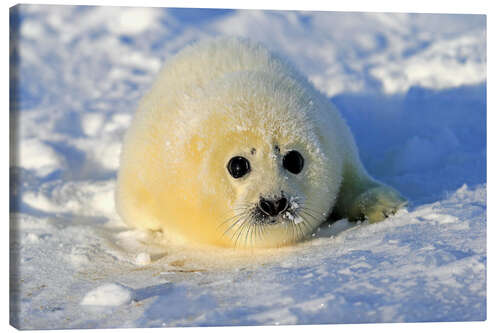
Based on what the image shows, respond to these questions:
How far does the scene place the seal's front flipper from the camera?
338 centimetres

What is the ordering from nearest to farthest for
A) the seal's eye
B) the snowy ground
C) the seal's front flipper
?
the snowy ground < the seal's eye < the seal's front flipper

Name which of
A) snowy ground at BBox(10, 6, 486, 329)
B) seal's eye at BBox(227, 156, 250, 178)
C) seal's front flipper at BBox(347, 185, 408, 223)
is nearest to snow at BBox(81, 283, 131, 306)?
snowy ground at BBox(10, 6, 486, 329)

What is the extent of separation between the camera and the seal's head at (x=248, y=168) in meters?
2.89

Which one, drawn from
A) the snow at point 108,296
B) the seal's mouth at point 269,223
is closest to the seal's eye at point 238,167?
the seal's mouth at point 269,223

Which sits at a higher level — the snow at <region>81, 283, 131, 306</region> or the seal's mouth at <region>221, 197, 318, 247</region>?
the seal's mouth at <region>221, 197, 318, 247</region>

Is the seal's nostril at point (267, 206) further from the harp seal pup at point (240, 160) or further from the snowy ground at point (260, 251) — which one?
the snowy ground at point (260, 251)

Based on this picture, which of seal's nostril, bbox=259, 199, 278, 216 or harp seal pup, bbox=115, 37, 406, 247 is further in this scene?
harp seal pup, bbox=115, 37, 406, 247

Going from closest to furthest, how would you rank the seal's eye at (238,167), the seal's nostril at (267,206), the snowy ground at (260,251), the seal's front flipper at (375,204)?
the snowy ground at (260,251)
the seal's nostril at (267,206)
the seal's eye at (238,167)
the seal's front flipper at (375,204)

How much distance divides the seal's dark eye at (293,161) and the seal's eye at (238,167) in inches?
7.7

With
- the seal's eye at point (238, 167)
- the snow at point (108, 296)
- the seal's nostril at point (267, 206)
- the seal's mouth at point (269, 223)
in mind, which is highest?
the seal's eye at point (238, 167)

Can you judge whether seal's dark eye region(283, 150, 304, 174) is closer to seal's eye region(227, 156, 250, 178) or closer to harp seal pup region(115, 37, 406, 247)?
harp seal pup region(115, 37, 406, 247)

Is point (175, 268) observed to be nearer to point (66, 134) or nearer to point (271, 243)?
point (271, 243)

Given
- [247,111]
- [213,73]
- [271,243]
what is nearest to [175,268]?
[271,243]

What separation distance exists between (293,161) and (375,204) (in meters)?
0.71
